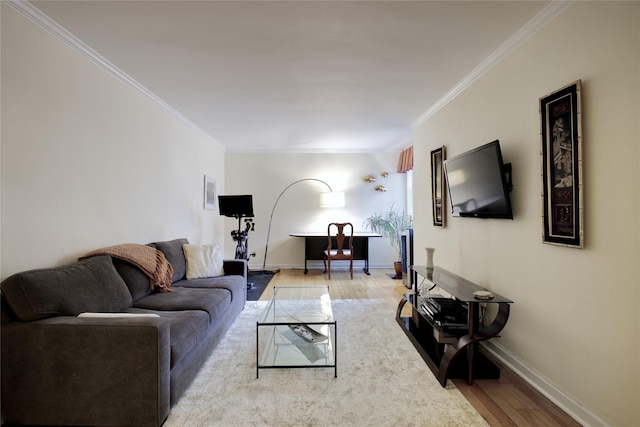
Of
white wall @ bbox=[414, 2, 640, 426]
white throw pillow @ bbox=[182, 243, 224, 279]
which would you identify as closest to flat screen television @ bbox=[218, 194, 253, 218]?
white throw pillow @ bbox=[182, 243, 224, 279]

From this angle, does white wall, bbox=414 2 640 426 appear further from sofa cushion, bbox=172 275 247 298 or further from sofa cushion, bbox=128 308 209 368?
sofa cushion, bbox=172 275 247 298

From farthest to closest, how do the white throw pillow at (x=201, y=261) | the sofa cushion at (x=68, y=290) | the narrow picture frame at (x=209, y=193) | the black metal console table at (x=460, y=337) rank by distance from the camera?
the narrow picture frame at (x=209, y=193), the white throw pillow at (x=201, y=261), the black metal console table at (x=460, y=337), the sofa cushion at (x=68, y=290)

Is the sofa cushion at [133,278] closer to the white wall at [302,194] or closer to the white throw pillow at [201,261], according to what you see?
the white throw pillow at [201,261]

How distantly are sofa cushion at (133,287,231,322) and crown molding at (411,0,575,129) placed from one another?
9.72ft

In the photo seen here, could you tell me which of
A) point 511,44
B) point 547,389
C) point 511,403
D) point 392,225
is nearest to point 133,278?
point 511,403

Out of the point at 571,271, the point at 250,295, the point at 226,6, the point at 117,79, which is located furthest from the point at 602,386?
the point at 117,79

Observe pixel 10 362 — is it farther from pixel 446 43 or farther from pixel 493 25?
pixel 493 25

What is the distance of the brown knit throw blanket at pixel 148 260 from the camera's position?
2.27 meters

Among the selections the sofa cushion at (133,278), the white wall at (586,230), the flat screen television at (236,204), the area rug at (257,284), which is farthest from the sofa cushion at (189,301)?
the white wall at (586,230)

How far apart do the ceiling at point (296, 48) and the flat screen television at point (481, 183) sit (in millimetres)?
792

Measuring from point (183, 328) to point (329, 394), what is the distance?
1.01 m

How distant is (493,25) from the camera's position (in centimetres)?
193

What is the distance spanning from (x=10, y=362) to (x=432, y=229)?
12.1 feet

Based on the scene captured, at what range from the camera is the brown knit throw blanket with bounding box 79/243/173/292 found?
2.27m
